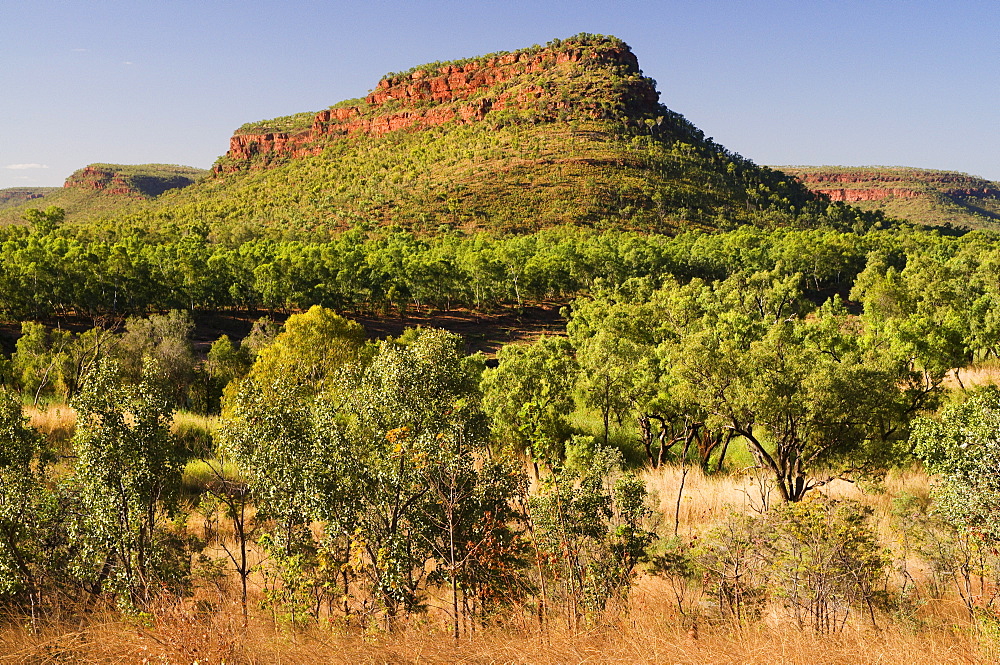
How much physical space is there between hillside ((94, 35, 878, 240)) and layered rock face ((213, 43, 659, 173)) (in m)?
0.47

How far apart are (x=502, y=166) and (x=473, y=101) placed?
50457 mm

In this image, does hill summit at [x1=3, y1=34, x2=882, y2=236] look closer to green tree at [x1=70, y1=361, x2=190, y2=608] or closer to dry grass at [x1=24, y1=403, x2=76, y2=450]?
dry grass at [x1=24, y1=403, x2=76, y2=450]

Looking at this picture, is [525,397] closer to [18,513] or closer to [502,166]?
[18,513]

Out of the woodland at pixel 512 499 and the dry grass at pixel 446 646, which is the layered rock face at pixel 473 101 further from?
the dry grass at pixel 446 646

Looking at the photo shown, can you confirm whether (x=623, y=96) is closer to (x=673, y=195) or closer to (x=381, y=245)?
(x=673, y=195)

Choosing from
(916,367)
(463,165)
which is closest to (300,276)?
(916,367)

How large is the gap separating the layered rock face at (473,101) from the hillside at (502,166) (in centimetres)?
47

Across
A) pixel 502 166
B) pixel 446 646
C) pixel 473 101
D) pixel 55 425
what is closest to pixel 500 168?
pixel 502 166

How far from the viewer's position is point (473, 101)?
168 metres

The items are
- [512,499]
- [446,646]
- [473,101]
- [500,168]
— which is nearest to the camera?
[446,646]

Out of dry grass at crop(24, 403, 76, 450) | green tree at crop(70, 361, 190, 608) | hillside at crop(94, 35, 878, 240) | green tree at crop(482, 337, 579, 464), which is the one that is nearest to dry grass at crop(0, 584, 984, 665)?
green tree at crop(70, 361, 190, 608)

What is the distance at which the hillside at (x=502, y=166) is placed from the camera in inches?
4466

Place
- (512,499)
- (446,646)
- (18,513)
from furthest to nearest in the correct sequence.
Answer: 1. (512,499)
2. (18,513)
3. (446,646)

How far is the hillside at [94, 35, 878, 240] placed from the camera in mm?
113438
